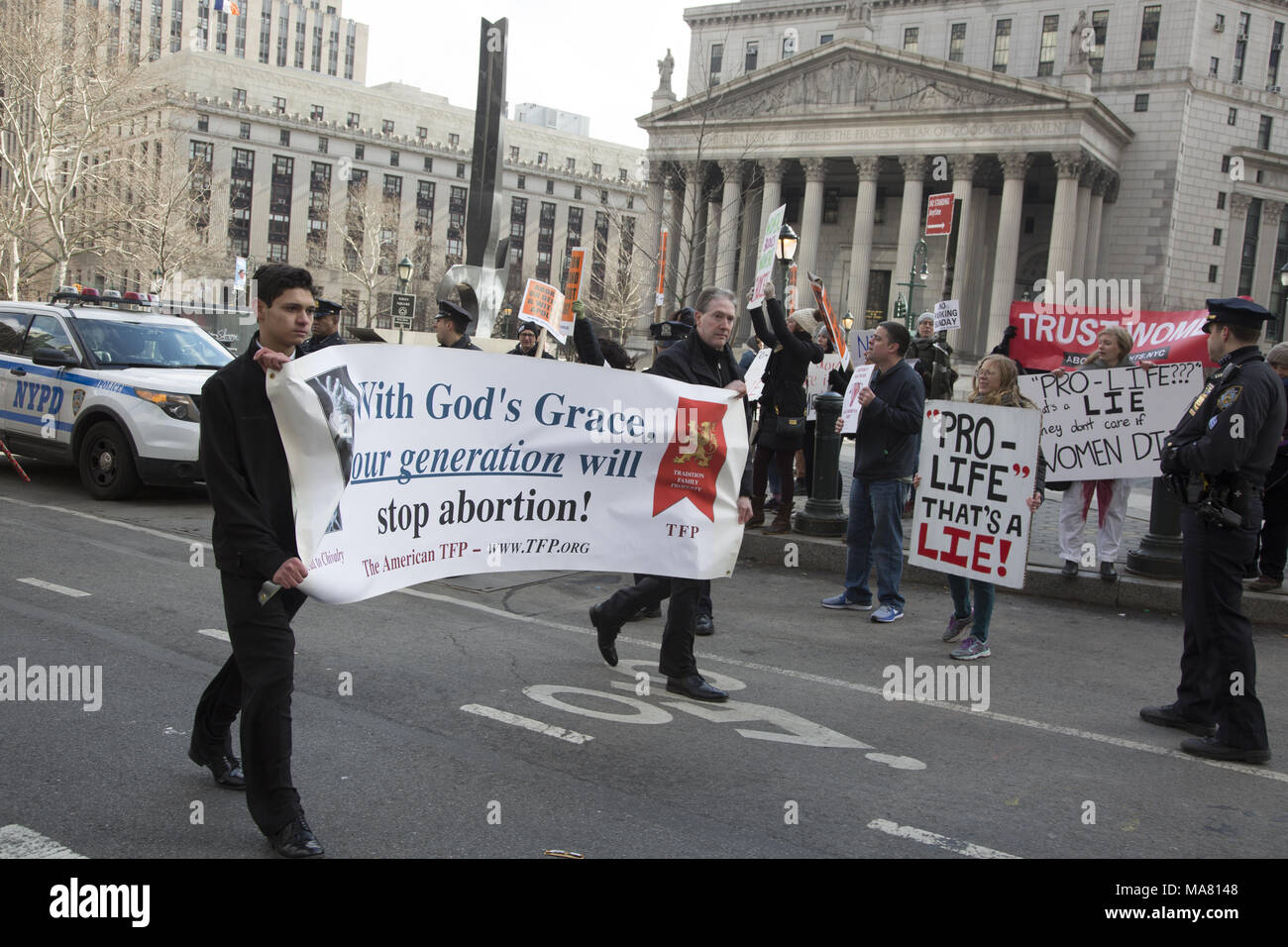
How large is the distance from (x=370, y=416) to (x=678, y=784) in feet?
6.75

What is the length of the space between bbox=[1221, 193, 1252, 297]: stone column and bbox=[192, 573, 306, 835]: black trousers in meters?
68.9

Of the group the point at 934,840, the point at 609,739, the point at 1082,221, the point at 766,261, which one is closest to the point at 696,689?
the point at 609,739

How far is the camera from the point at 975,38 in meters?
70.3

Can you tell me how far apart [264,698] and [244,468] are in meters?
0.82

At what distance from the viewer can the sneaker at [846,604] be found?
876 centimetres

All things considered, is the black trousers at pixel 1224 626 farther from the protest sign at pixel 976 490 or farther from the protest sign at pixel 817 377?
the protest sign at pixel 817 377

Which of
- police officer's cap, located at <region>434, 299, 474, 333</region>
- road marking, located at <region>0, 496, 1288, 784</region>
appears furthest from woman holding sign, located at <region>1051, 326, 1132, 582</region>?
police officer's cap, located at <region>434, 299, 474, 333</region>

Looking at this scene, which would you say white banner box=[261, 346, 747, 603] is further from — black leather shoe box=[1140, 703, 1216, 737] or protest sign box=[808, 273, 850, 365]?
protest sign box=[808, 273, 850, 365]

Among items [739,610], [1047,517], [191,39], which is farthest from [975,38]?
[191,39]

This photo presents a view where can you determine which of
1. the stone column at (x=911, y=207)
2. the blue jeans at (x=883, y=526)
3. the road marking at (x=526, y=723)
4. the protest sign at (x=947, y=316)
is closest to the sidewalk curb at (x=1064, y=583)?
the blue jeans at (x=883, y=526)

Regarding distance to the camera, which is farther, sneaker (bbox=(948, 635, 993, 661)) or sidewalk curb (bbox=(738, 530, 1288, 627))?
sidewalk curb (bbox=(738, 530, 1288, 627))

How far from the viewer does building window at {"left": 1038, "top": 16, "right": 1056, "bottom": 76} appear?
2662 inches

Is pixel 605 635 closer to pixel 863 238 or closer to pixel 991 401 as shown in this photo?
pixel 991 401

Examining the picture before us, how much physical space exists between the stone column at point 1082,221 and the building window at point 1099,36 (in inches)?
460
